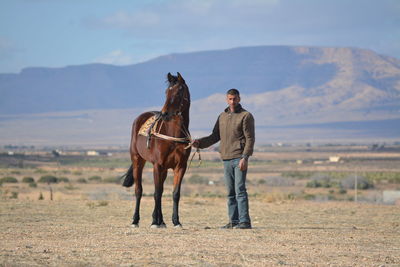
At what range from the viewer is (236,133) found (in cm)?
1442

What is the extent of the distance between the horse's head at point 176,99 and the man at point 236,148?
2.00 feet

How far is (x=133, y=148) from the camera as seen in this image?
16.5 meters

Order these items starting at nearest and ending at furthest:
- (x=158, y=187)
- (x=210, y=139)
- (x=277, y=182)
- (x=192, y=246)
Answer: (x=192, y=246), (x=210, y=139), (x=158, y=187), (x=277, y=182)

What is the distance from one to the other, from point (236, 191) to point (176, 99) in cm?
176

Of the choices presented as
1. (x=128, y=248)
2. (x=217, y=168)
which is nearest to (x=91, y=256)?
(x=128, y=248)

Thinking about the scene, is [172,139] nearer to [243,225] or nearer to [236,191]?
[236,191]

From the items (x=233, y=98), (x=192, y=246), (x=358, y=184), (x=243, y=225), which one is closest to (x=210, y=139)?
(x=233, y=98)

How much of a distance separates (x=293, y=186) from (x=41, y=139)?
151m

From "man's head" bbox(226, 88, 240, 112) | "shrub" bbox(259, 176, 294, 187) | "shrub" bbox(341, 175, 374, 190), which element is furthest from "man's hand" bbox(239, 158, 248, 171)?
"shrub" bbox(259, 176, 294, 187)

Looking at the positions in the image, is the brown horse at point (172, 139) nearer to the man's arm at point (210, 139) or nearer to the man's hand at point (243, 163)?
the man's arm at point (210, 139)

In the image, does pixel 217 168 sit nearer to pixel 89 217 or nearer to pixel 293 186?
pixel 293 186

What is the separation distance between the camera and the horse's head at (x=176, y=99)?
571 inches

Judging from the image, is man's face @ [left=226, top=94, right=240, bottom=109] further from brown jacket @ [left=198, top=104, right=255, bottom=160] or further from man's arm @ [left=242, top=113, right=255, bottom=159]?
man's arm @ [left=242, top=113, right=255, bottom=159]

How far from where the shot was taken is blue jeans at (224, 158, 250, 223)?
14445 millimetres
